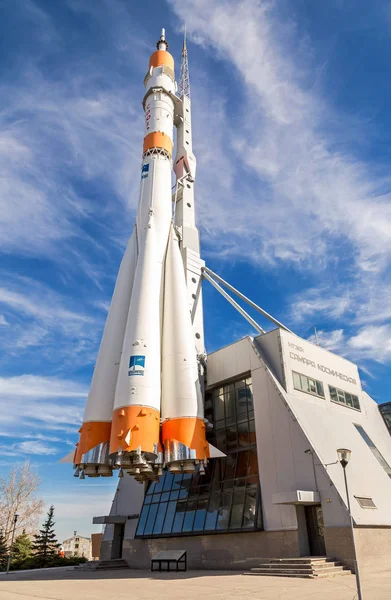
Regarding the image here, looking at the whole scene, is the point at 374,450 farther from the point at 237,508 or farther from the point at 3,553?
the point at 3,553

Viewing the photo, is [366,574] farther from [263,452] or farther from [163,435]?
[163,435]

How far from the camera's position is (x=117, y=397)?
2139 cm

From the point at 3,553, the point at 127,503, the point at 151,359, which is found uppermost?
the point at 151,359

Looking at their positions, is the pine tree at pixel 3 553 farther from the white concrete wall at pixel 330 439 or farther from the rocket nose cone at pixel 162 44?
the rocket nose cone at pixel 162 44

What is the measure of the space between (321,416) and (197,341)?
10.1 metres

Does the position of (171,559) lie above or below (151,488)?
below

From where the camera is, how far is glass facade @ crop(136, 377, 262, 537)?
2334cm

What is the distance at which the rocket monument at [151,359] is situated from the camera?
20.8 m

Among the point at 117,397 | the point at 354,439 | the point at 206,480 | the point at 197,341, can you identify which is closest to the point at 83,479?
the point at 117,397

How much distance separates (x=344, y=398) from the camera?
2917 cm

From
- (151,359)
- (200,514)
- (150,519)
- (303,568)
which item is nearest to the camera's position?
(303,568)

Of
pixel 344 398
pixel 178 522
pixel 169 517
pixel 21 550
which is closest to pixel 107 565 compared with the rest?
pixel 169 517

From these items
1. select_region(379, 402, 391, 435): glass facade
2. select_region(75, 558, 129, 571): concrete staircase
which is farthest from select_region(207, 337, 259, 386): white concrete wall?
select_region(379, 402, 391, 435): glass facade

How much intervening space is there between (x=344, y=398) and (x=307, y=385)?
14.4ft
